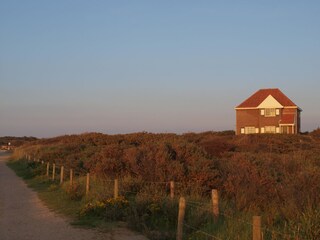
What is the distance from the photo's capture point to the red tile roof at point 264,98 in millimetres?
60241

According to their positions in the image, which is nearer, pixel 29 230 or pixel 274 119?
pixel 29 230

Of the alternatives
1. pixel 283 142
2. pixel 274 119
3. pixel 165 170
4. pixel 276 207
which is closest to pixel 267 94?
pixel 274 119

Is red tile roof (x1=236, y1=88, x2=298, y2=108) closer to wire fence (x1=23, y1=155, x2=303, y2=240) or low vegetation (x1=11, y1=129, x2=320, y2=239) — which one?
low vegetation (x1=11, y1=129, x2=320, y2=239)

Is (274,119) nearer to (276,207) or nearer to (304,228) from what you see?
(276,207)

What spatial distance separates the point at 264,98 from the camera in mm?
61531

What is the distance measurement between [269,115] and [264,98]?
9.30 ft

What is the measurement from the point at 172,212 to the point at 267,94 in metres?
53.3

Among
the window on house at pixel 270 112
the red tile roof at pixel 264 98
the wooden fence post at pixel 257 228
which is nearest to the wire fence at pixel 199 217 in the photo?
the wooden fence post at pixel 257 228

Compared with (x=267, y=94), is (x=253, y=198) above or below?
below

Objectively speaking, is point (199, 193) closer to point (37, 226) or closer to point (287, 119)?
point (37, 226)

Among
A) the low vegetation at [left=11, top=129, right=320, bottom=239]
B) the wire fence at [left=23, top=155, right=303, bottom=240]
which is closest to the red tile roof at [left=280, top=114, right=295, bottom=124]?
the low vegetation at [left=11, top=129, right=320, bottom=239]

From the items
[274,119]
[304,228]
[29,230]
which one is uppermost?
[274,119]

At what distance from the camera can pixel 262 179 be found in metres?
14.6

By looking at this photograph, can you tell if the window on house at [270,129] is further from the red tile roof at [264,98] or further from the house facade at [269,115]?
the red tile roof at [264,98]
